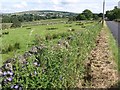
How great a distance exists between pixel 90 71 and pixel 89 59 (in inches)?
100

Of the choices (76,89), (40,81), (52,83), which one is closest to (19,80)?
(40,81)

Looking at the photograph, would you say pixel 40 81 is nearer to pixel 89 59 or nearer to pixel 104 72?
pixel 104 72

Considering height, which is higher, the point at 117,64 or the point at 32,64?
the point at 32,64

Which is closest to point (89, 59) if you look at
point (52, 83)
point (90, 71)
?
point (90, 71)

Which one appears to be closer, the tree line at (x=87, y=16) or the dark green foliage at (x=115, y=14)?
the dark green foliage at (x=115, y=14)

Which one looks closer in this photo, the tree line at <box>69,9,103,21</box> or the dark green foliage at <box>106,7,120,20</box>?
the dark green foliage at <box>106,7,120,20</box>

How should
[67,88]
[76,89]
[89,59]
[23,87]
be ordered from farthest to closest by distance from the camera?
[89,59], [76,89], [67,88], [23,87]

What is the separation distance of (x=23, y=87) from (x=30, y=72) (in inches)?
14.6

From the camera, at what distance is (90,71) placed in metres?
9.79

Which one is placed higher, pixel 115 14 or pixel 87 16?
pixel 115 14

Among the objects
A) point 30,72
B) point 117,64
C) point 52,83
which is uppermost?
point 30,72

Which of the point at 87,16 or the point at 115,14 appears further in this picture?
the point at 87,16

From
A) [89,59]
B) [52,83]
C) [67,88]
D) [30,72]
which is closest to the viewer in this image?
[30,72]

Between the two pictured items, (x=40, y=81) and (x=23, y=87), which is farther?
(x=40, y=81)
